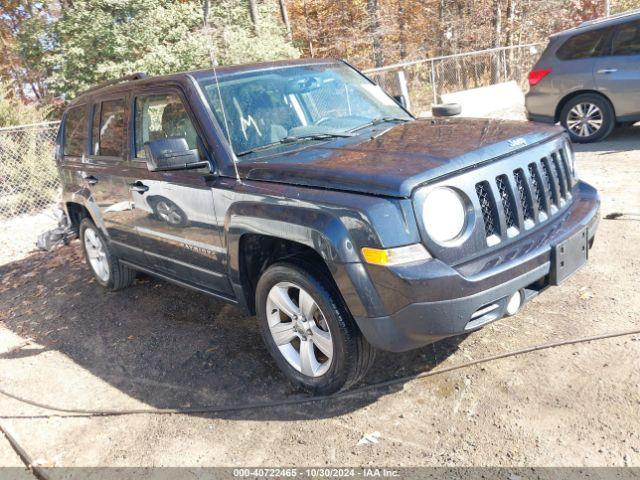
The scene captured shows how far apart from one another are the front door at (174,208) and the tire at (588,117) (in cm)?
678

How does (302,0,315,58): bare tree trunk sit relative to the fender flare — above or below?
above

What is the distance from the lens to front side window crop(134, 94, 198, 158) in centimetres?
376

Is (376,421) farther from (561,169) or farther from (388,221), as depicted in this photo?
(561,169)

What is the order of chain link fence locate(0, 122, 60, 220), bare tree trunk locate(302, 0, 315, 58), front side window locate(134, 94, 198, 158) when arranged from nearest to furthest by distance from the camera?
front side window locate(134, 94, 198, 158), chain link fence locate(0, 122, 60, 220), bare tree trunk locate(302, 0, 315, 58)

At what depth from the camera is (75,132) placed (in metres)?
5.46

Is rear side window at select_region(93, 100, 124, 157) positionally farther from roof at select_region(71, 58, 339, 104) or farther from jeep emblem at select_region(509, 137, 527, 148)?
jeep emblem at select_region(509, 137, 527, 148)

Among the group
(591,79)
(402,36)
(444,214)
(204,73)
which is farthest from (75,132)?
(402,36)

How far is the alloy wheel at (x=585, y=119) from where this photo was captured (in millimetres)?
8406

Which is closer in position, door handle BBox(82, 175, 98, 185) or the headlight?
the headlight

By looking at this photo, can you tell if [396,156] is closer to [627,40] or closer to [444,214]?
[444,214]

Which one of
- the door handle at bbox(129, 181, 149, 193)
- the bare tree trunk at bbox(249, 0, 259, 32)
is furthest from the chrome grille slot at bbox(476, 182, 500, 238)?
the bare tree trunk at bbox(249, 0, 259, 32)

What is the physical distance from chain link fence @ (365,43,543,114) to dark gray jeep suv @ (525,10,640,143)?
4637 mm

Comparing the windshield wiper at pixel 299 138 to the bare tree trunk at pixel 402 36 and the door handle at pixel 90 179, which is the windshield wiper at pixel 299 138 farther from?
the bare tree trunk at pixel 402 36

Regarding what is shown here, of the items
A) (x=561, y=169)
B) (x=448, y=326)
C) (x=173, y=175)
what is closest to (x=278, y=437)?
(x=448, y=326)
